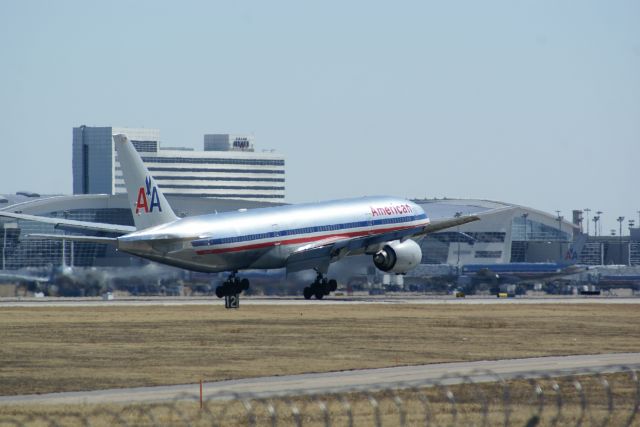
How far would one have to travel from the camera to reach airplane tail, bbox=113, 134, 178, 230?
79062 mm

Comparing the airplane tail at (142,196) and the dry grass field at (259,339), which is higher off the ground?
the airplane tail at (142,196)

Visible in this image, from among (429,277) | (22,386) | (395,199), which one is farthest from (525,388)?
(429,277)

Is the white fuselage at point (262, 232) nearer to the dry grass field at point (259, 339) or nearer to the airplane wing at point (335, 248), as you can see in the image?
the airplane wing at point (335, 248)

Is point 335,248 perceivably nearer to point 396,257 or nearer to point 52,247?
point 396,257

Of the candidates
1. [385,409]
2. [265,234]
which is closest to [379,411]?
[385,409]

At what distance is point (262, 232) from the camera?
84125 mm

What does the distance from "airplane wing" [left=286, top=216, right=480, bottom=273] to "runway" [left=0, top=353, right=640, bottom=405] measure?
43.5 metres

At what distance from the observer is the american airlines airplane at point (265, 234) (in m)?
78.8

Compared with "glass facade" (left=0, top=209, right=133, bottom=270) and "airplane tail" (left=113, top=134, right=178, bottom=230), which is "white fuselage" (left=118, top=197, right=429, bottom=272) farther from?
"glass facade" (left=0, top=209, right=133, bottom=270)

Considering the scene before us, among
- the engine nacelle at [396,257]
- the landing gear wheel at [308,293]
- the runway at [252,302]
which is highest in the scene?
the engine nacelle at [396,257]

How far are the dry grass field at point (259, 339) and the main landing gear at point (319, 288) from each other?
36.7ft

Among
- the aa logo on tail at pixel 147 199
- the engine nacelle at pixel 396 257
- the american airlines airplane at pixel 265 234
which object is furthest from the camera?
the engine nacelle at pixel 396 257

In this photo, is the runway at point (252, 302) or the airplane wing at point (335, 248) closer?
the runway at point (252, 302)

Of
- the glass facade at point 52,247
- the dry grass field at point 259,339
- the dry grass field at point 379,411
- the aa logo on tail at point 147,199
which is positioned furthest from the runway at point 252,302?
the glass facade at point 52,247
